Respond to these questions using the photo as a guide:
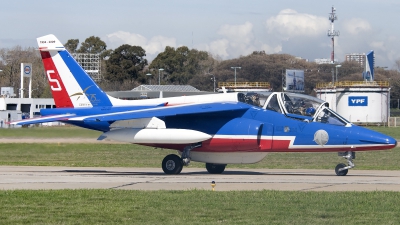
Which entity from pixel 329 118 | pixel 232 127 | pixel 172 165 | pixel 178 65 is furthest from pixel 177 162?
pixel 178 65

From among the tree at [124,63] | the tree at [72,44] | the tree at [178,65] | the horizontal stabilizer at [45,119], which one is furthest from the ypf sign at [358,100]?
the horizontal stabilizer at [45,119]

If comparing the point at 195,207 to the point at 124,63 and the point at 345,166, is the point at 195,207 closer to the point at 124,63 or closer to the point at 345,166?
the point at 345,166

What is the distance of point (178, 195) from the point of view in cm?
1405

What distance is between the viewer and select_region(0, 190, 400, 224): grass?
11.2 m

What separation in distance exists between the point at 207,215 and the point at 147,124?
9.28m

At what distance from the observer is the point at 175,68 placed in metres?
114

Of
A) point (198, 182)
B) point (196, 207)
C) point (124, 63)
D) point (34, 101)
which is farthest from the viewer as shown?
point (124, 63)

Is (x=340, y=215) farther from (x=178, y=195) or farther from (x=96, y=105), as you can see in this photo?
(x=96, y=105)

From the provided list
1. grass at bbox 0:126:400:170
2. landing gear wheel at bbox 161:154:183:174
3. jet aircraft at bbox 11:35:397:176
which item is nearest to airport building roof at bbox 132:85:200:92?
grass at bbox 0:126:400:170

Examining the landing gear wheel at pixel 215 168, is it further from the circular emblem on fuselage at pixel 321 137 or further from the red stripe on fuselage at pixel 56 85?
the red stripe on fuselage at pixel 56 85

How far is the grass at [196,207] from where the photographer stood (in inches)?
440

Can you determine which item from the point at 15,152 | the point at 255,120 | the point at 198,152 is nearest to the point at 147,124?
the point at 198,152

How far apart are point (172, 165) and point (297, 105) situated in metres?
4.27

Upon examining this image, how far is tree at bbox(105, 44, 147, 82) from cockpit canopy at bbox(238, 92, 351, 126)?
87.3 m
